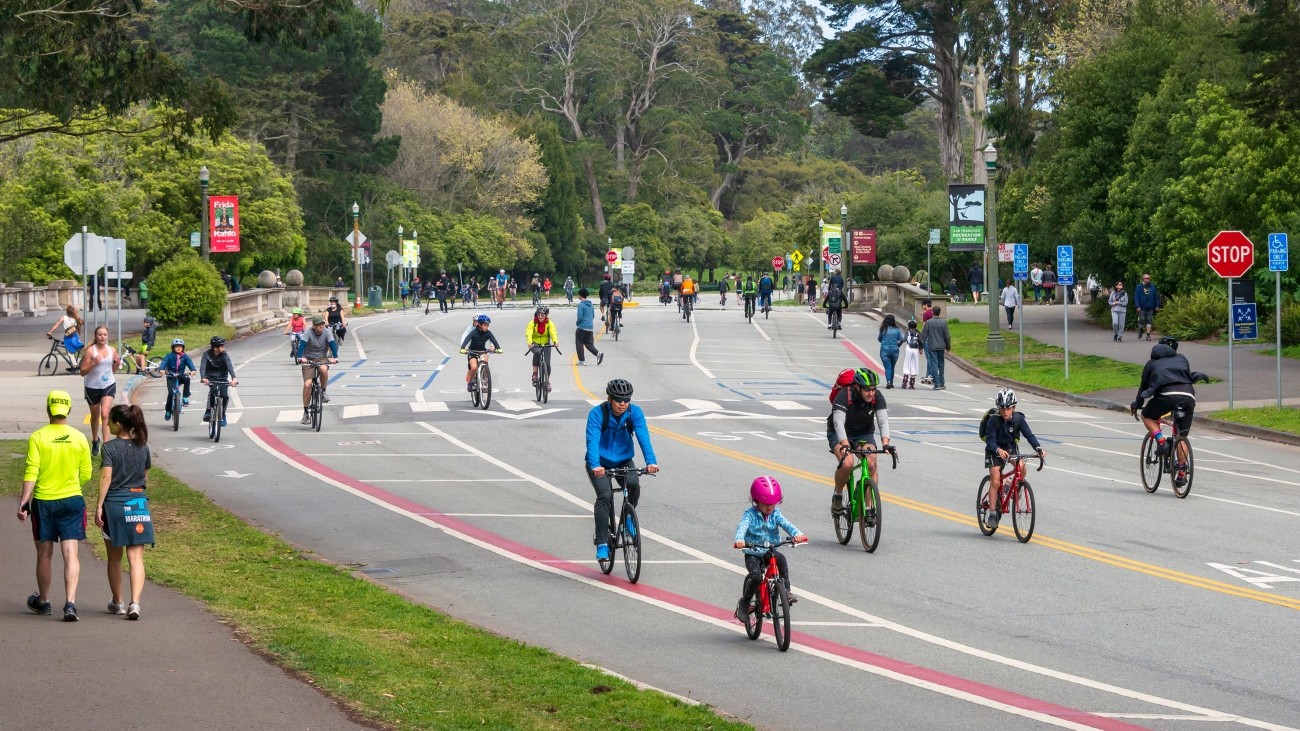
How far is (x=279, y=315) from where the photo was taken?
5981 cm

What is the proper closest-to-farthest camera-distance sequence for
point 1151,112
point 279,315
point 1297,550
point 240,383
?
point 1297,550, point 240,383, point 1151,112, point 279,315

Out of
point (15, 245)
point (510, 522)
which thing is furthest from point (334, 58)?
point (510, 522)

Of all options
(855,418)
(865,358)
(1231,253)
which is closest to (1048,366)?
(865,358)

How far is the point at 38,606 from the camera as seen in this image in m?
11.4

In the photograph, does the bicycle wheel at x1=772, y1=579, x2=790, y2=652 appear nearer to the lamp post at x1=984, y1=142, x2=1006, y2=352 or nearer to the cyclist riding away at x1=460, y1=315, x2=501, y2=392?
the cyclist riding away at x1=460, y1=315, x2=501, y2=392

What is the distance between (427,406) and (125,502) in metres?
19.7

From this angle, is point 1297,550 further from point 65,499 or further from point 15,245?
point 15,245

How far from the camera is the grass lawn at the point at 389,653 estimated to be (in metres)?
9.03

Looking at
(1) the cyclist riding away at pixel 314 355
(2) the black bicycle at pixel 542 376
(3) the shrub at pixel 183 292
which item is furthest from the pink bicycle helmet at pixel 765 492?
(3) the shrub at pixel 183 292

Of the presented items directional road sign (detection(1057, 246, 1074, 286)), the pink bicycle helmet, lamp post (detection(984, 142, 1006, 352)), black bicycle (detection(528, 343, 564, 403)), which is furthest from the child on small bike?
lamp post (detection(984, 142, 1006, 352))

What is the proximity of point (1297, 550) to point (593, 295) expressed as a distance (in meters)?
92.7

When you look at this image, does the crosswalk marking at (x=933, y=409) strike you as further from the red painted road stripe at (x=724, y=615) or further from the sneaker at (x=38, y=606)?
the sneaker at (x=38, y=606)

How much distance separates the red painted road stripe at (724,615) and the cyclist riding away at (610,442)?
0.82 m

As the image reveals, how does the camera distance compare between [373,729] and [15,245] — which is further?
[15,245]
